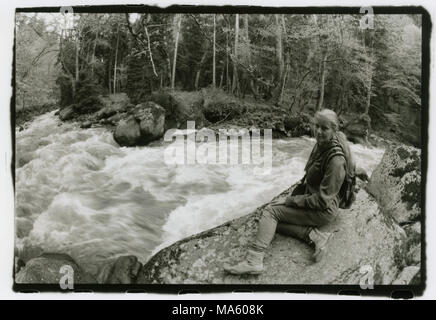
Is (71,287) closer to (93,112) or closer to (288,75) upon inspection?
(93,112)

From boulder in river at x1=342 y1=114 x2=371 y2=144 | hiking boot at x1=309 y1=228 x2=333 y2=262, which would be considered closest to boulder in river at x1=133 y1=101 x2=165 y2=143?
hiking boot at x1=309 y1=228 x2=333 y2=262

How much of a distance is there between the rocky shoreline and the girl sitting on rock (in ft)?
0.38

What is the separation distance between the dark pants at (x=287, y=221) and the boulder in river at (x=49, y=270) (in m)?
1.63

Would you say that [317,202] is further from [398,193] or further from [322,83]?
[322,83]

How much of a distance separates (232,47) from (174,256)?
2.11 meters

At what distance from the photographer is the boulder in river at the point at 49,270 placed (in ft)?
13.4

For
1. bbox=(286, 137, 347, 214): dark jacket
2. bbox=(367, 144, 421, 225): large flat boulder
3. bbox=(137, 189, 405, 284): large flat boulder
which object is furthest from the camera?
bbox=(367, 144, 421, 225): large flat boulder

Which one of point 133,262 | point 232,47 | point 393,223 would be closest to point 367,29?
point 232,47

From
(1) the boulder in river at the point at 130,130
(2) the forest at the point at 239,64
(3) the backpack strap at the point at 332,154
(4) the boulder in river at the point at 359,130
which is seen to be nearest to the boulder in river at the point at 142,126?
(1) the boulder in river at the point at 130,130

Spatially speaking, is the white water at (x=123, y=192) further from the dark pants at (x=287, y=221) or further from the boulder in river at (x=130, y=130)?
the dark pants at (x=287, y=221)

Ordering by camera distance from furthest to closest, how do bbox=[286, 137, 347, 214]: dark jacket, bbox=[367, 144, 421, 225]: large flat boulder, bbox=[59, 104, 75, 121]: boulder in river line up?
1. bbox=[59, 104, 75, 121]: boulder in river
2. bbox=[367, 144, 421, 225]: large flat boulder
3. bbox=[286, 137, 347, 214]: dark jacket

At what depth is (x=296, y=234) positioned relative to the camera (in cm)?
399

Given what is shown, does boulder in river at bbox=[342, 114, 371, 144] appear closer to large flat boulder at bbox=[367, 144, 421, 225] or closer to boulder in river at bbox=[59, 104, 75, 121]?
large flat boulder at bbox=[367, 144, 421, 225]

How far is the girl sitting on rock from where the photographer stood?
12.7ft
